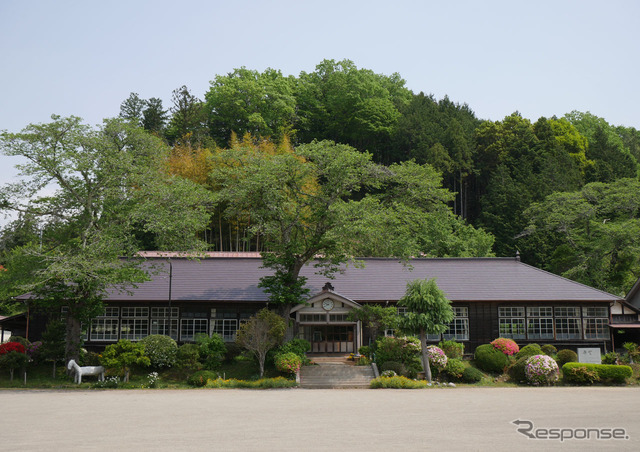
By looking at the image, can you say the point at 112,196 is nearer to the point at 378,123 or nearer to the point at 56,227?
the point at 56,227

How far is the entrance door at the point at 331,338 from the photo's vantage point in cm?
2778

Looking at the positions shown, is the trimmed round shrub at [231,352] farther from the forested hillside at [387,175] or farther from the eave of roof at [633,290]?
the eave of roof at [633,290]

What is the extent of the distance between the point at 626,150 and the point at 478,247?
3339cm

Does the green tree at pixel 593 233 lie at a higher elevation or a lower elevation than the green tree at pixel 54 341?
higher

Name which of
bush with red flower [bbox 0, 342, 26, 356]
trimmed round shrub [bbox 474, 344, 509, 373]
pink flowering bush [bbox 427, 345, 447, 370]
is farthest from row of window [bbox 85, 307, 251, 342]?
trimmed round shrub [bbox 474, 344, 509, 373]

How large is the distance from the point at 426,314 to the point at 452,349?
13.1ft

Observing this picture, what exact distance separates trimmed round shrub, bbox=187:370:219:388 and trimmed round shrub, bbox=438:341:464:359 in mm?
10530

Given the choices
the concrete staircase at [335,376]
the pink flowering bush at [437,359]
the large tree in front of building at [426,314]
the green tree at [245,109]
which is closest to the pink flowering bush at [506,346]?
the pink flowering bush at [437,359]

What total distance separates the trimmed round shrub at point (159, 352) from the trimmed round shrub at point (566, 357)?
56.9 ft

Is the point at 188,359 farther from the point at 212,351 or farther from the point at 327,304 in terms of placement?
the point at 327,304

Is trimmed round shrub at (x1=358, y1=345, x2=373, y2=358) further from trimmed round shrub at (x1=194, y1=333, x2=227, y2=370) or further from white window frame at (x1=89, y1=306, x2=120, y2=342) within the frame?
white window frame at (x1=89, y1=306, x2=120, y2=342)

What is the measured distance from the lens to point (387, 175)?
26.0m

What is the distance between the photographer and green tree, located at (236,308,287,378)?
896 inches

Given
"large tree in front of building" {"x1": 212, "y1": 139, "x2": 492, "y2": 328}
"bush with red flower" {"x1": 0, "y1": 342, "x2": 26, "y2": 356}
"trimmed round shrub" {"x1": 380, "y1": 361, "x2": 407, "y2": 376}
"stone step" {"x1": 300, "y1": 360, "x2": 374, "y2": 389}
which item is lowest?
"stone step" {"x1": 300, "y1": 360, "x2": 374, "y2": 389}
